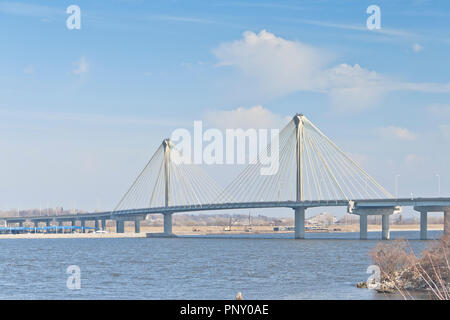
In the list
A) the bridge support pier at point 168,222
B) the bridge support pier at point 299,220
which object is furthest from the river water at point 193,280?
the bridge support pier at point 168,222

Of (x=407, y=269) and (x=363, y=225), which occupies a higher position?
(x=407, y=269)

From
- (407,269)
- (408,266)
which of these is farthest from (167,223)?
(407,269)

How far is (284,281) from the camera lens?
46.9 meters

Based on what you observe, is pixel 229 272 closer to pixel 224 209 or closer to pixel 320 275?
pixel 320 275

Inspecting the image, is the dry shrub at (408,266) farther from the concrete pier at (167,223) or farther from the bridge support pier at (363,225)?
the concrete pier at (167,223)

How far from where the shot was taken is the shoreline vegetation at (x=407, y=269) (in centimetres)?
3747

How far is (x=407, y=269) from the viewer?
39.9 meters

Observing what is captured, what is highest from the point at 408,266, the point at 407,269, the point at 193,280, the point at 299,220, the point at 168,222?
the point at 408,266

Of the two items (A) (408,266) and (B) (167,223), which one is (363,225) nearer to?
(B) (167,223)

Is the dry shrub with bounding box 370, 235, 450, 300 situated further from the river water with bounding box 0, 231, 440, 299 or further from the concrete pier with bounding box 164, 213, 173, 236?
the concrete pier with bounding box 164, 213, 173, 236

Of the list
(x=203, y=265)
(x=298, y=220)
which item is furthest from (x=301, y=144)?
(x=203, y=265)

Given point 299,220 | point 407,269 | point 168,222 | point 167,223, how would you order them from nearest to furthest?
point 407,269 → point 299,220 → point 168,222 → point 167,223

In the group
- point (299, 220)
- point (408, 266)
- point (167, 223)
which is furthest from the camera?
point (167, 223)

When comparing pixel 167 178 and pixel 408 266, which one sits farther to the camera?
pixel 167 178
